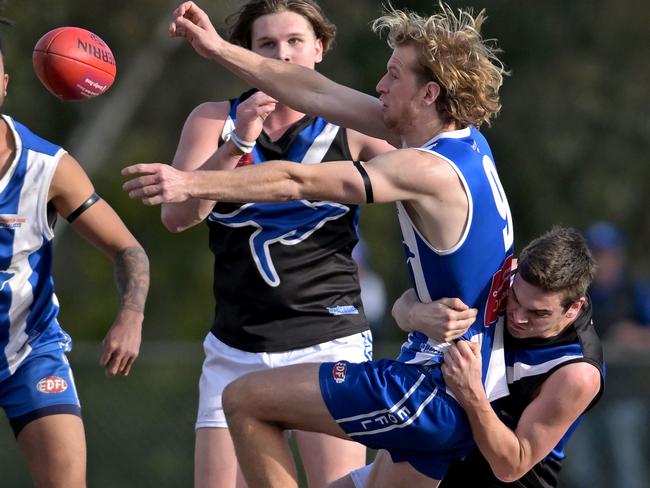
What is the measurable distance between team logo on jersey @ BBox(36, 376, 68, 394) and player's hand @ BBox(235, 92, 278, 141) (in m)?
1.22

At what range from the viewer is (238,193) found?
13.4 ft

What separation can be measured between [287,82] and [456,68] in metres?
0.86

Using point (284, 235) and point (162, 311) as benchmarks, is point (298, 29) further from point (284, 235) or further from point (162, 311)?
point (162, 311)

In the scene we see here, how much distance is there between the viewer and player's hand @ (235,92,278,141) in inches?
196

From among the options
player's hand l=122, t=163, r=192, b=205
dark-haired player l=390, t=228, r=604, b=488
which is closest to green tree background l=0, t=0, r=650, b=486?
dark-haired player l=390, t=228, r=604, b=488

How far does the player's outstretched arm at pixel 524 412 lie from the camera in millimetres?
4434

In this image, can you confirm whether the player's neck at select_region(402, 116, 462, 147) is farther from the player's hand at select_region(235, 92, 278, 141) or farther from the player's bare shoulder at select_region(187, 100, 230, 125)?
the player's bare shoulder at select_region(187, 100, 230, 125)

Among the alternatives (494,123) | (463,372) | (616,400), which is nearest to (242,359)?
(463,372)

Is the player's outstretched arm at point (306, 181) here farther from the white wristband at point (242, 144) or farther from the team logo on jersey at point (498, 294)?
the white wristband at point (242, 144)

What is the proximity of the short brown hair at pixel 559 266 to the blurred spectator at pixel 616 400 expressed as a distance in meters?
4.28

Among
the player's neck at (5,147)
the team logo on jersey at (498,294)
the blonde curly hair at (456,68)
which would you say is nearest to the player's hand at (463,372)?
the team logo on jersey at (498,294)

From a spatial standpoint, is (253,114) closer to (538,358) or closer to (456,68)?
(456,68)

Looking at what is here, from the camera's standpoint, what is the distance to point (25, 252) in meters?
5.06

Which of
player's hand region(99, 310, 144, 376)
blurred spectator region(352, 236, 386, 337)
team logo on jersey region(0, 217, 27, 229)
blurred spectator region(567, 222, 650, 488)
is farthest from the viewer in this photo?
blurred spectator region(352, 236, 386, 337)
